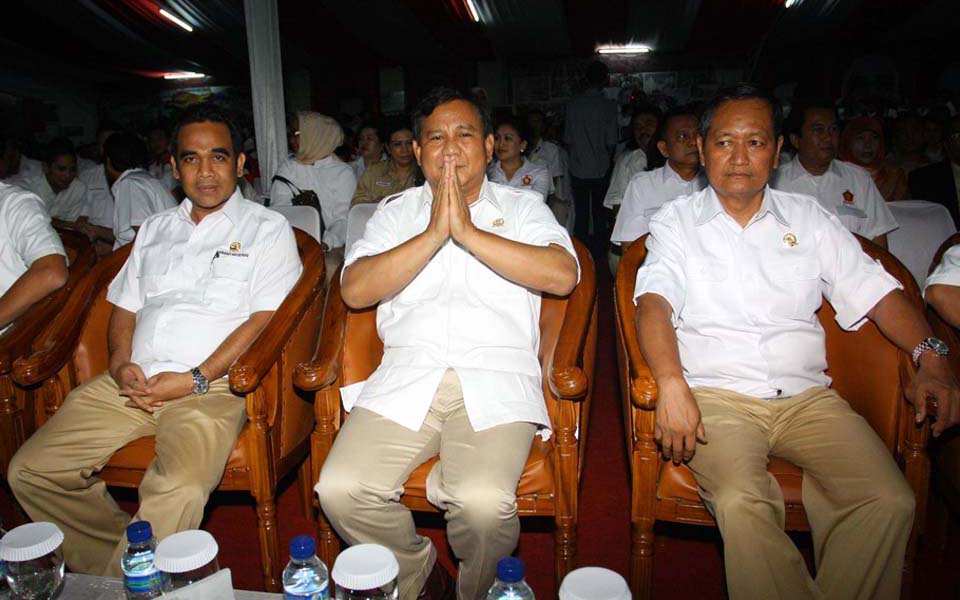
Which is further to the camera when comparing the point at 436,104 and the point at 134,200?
the point at 134,200

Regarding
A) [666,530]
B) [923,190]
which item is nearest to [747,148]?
[666,530]

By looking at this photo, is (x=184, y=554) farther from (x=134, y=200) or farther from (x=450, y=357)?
(x=134, y=200)

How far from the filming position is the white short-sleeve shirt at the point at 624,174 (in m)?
4.37

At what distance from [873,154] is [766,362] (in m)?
2.32

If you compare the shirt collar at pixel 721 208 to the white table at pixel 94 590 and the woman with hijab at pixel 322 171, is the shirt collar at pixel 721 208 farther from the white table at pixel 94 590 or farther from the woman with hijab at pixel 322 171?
the woman with hijab at pixel 322 171

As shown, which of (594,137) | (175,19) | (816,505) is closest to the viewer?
(816,505)

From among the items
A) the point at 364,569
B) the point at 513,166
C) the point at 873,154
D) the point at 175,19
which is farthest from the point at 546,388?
the point at 175,19

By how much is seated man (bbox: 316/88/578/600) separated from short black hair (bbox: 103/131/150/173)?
2526 millimetres

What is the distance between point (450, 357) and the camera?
1.85 metres

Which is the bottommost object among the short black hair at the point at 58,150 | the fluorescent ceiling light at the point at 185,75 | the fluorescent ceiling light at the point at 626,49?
the short black hair at the point at 58,150

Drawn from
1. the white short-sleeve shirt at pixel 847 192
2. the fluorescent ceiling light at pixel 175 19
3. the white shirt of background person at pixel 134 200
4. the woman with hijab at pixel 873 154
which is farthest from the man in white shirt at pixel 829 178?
the fluorescent ceiling light at pixel 175 19

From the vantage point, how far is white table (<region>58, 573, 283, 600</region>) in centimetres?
124

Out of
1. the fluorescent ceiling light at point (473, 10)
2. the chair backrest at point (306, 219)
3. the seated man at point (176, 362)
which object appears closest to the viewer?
the seated man at point (176, 362)

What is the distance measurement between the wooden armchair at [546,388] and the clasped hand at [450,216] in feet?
1.27
